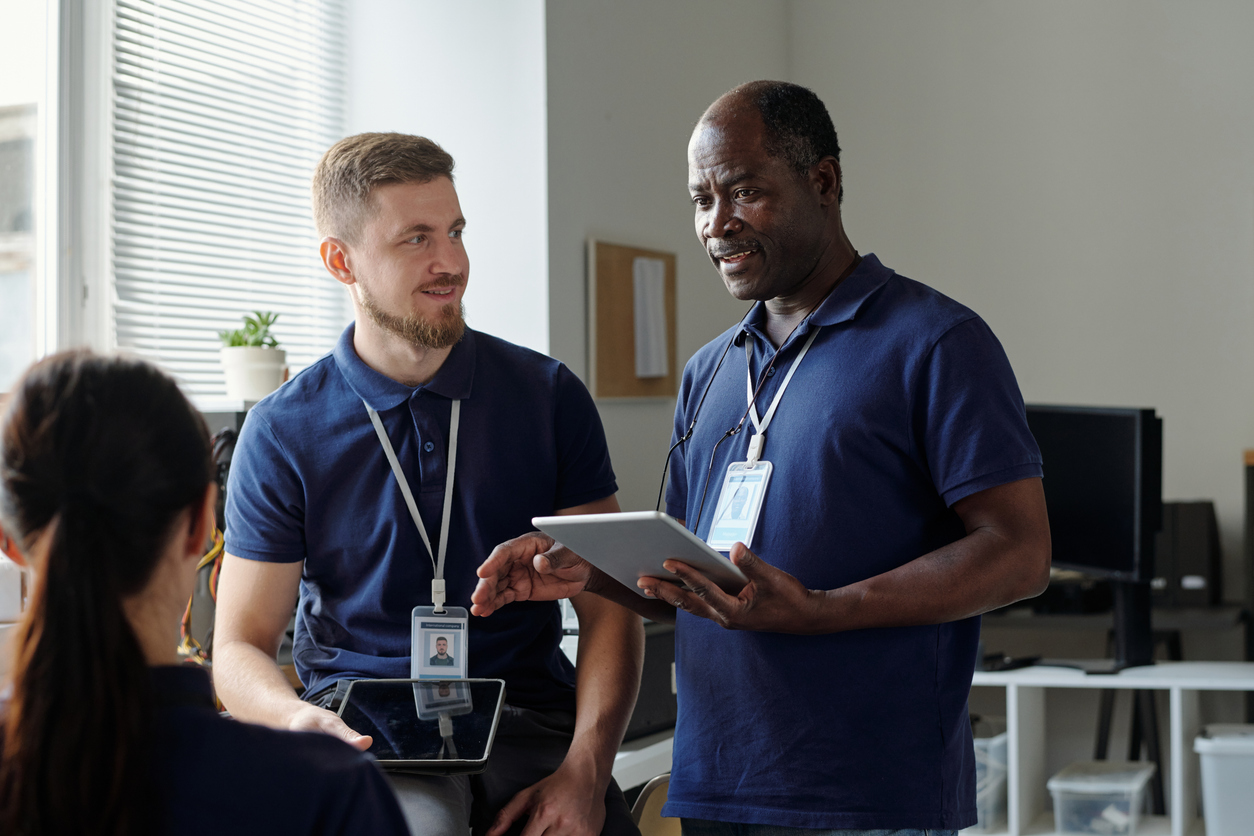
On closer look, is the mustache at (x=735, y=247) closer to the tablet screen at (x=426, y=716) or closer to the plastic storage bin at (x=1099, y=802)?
the tablet screen at (x=426, y=716)

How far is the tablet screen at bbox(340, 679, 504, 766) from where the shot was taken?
1.34m

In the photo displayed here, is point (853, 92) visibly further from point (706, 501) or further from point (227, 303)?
point (706, 501)

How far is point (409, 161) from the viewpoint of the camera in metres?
1.75

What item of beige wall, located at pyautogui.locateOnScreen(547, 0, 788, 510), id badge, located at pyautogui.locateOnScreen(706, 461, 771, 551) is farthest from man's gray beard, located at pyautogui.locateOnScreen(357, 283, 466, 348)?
beige wall, located at pyautogui.locateOnScreen(547, 0, 788, 510)

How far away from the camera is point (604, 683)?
5.59 ft

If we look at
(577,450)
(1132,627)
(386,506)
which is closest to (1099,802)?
(1132,627)

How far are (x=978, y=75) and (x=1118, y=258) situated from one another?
87 centimetres

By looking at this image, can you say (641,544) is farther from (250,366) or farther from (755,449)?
(250,366)

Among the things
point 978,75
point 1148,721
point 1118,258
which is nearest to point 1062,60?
point 978,75

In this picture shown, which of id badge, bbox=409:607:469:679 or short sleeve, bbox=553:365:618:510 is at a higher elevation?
short sleeve, bbox=553:365:618:510

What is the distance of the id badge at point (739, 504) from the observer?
144 centimetres

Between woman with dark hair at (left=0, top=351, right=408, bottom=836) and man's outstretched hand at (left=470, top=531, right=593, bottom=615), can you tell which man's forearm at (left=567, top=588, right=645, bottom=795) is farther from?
woman with dark hair at (left=0, top=351, right=408, bottom=836)

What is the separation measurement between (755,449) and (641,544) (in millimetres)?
292

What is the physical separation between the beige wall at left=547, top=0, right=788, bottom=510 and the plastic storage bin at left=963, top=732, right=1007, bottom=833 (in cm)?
126
